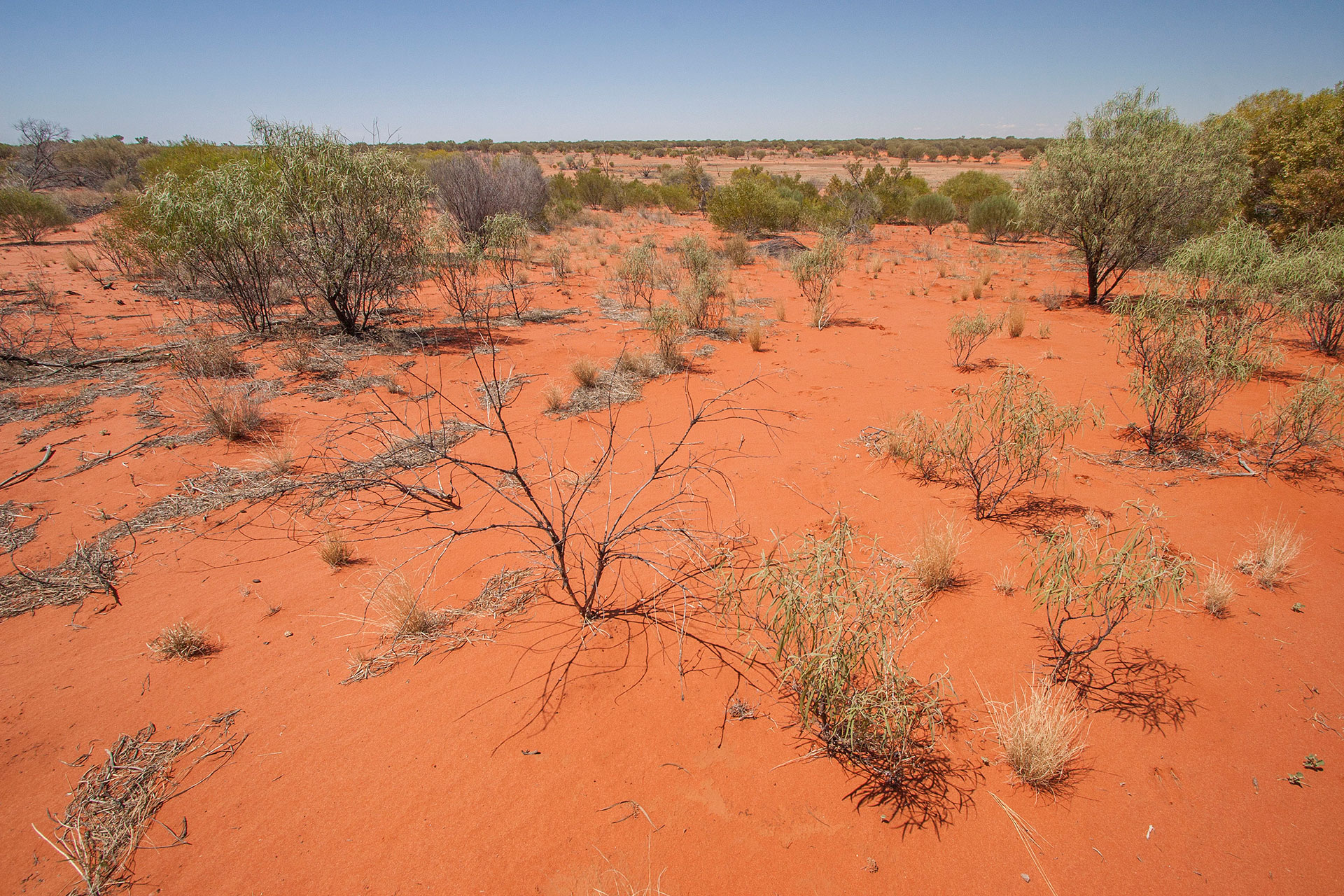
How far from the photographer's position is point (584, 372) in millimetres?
7801

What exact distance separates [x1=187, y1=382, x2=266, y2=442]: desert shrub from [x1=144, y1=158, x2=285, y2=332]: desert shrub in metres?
3.48

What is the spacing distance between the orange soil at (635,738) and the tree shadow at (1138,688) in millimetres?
60

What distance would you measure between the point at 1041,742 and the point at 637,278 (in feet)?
39.0

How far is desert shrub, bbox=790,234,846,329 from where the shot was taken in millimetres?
11227

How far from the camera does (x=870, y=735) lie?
2688mm

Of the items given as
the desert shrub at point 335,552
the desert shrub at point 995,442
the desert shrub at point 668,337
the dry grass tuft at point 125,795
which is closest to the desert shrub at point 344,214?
the desert shrub at point 668,337

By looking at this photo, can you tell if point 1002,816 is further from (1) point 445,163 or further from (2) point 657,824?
(1) point 445,163

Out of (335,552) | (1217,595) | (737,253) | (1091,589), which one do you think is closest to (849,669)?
(1091,589)

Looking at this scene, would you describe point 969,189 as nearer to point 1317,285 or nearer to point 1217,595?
point 1317,285

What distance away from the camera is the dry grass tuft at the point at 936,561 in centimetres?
377

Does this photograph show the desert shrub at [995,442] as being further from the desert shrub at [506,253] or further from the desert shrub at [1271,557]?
the desert shrub at [506,253]

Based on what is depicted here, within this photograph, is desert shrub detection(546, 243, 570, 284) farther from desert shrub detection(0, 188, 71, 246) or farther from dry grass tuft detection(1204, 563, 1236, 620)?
desert shrub detection(0, 188, 71, 246)

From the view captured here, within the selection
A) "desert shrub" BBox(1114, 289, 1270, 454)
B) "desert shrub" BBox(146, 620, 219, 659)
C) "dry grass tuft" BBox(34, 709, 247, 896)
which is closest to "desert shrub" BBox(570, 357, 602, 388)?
"desert shrub" BBox(146, 620, 219, 659)

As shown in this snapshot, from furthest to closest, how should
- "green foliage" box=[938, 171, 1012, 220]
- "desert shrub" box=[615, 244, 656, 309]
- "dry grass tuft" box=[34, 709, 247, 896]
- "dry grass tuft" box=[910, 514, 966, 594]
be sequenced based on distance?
"green foliage" box=[938, 171, 1012, 220] → "desert shrub" box=[615, 244, 656, 309] → "dry grass tuft" box=[910, 514, 966, 594] → "dry grass tuft" box=[34, 709, 247, 896]
